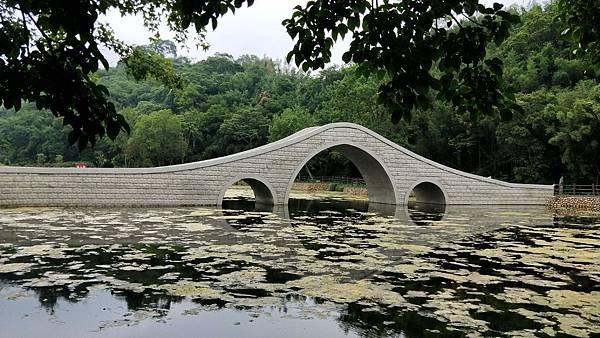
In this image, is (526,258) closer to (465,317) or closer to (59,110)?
(465,317)

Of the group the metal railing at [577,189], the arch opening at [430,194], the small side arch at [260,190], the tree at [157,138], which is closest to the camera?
the small side arch at [260,190]

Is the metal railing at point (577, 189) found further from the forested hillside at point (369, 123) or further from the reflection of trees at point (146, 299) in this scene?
the reflection of trees at point (146, 299)

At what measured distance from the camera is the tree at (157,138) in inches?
1542

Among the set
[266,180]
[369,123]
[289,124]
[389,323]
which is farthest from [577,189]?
[389,323]

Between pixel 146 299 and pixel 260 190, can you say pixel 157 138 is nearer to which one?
pixel 260 190

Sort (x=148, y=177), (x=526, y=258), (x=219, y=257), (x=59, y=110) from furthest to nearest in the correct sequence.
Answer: (x=148, y=177) → (x=526, y=258) → (x=219, y=257) → (x=59, y=110)

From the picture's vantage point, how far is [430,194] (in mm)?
22562

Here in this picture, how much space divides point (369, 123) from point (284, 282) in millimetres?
26282

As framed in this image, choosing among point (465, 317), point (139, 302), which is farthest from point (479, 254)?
point (139, 302)

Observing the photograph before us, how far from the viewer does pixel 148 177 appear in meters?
15.3

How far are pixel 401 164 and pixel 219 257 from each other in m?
14.1

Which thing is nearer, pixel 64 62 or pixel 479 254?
pixel 64 62

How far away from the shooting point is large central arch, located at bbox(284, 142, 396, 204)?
1923cm

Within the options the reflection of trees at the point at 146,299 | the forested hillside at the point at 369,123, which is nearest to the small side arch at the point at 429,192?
the forested hillside at the point at 369,123
